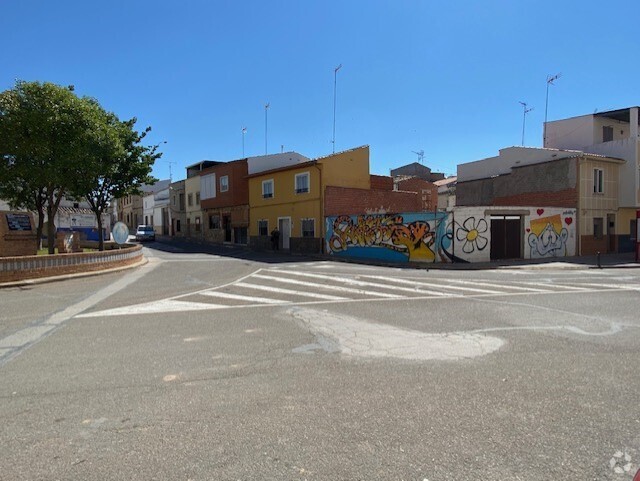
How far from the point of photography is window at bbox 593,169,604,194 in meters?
25.6

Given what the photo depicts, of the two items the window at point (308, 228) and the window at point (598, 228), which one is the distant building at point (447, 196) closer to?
the window at point (598, 228)

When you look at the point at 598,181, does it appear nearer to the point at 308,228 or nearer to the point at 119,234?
the point at 308,228

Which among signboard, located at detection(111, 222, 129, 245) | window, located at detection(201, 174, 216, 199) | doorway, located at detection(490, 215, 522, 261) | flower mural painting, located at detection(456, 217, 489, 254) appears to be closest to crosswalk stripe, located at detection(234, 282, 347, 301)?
signboard, located at detection(111, 222, 129, 245)

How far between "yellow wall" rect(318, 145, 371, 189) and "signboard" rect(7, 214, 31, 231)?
16297 mm

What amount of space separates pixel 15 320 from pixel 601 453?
363 inches

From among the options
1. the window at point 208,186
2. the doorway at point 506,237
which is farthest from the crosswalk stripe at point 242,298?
the window at point 208,186

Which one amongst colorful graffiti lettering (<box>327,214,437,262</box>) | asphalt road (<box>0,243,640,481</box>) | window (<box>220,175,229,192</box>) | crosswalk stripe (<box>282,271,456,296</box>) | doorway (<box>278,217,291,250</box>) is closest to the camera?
asphalt road (<box>0,243,640,481</box>)

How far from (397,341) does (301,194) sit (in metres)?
23.8

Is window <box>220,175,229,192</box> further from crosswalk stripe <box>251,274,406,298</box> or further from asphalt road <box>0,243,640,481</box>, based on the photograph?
asphalt road <box>0,243,640,481</box>

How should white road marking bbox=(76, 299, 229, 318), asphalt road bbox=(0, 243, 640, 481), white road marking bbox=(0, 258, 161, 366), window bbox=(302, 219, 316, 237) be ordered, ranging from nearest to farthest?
1. asphalt road bbox=(0, 243, 640, 481)
2. white road marking bbox=(0, 258, 161, 366)
3. white road marking bbox=(76, 299, 229, 318)
4. window bbox=(302, 219, 316, 237)

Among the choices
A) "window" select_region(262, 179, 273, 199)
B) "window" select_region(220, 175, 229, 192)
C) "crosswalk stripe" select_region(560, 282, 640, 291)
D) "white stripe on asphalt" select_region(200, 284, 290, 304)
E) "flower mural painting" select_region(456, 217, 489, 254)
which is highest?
"window" select_region(220, 175, 229, 192)

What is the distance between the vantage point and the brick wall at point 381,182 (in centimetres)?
3259

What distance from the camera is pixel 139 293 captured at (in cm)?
1155

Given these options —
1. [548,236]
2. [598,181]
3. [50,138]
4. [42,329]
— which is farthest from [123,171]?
[598,181]
